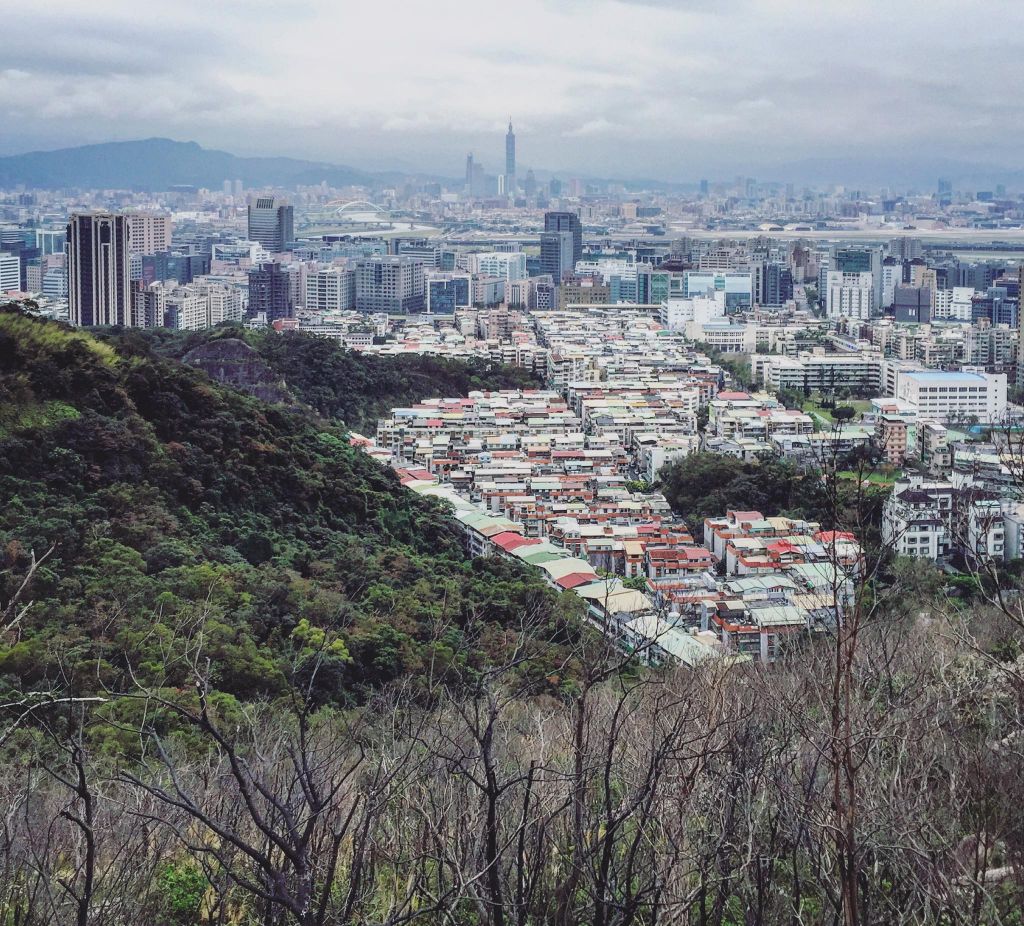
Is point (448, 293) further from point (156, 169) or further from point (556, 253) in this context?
point (156, 169)

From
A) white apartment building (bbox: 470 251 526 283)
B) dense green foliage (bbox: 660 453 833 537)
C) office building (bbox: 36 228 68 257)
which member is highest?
office building (bbox: 36 228 68 257)

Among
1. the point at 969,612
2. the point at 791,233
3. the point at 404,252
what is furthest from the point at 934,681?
the point at 791,233

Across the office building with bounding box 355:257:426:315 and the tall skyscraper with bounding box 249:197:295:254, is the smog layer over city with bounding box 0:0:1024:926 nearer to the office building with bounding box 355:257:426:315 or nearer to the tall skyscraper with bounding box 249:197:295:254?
the office building with bounding box 355:257:426:315

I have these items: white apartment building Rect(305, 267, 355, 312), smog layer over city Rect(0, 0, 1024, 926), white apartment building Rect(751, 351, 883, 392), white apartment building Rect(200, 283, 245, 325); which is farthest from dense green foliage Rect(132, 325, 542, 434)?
white apartment building Rect(305, 267, 355, 312)

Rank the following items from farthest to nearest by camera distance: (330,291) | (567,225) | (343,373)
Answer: (567,225) → (330,291) → (343,373)

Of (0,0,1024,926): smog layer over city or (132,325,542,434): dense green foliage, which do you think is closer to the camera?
(0,0,1024,926): smog layer over city

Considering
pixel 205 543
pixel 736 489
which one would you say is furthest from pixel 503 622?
pixel 736 489

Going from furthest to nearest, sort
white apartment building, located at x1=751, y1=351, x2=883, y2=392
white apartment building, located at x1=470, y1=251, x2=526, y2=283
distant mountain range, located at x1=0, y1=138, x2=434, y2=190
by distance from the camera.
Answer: distant mountain range, located at x1=0, y1=138, x2=434, y2=190, white apartment building, located at x1=470, y1=251, x2=526, y2=283, white apartment building, located at x1=751, y1=351, x2=883, y2=392

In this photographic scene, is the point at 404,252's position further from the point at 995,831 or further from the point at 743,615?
the point at 995,831
